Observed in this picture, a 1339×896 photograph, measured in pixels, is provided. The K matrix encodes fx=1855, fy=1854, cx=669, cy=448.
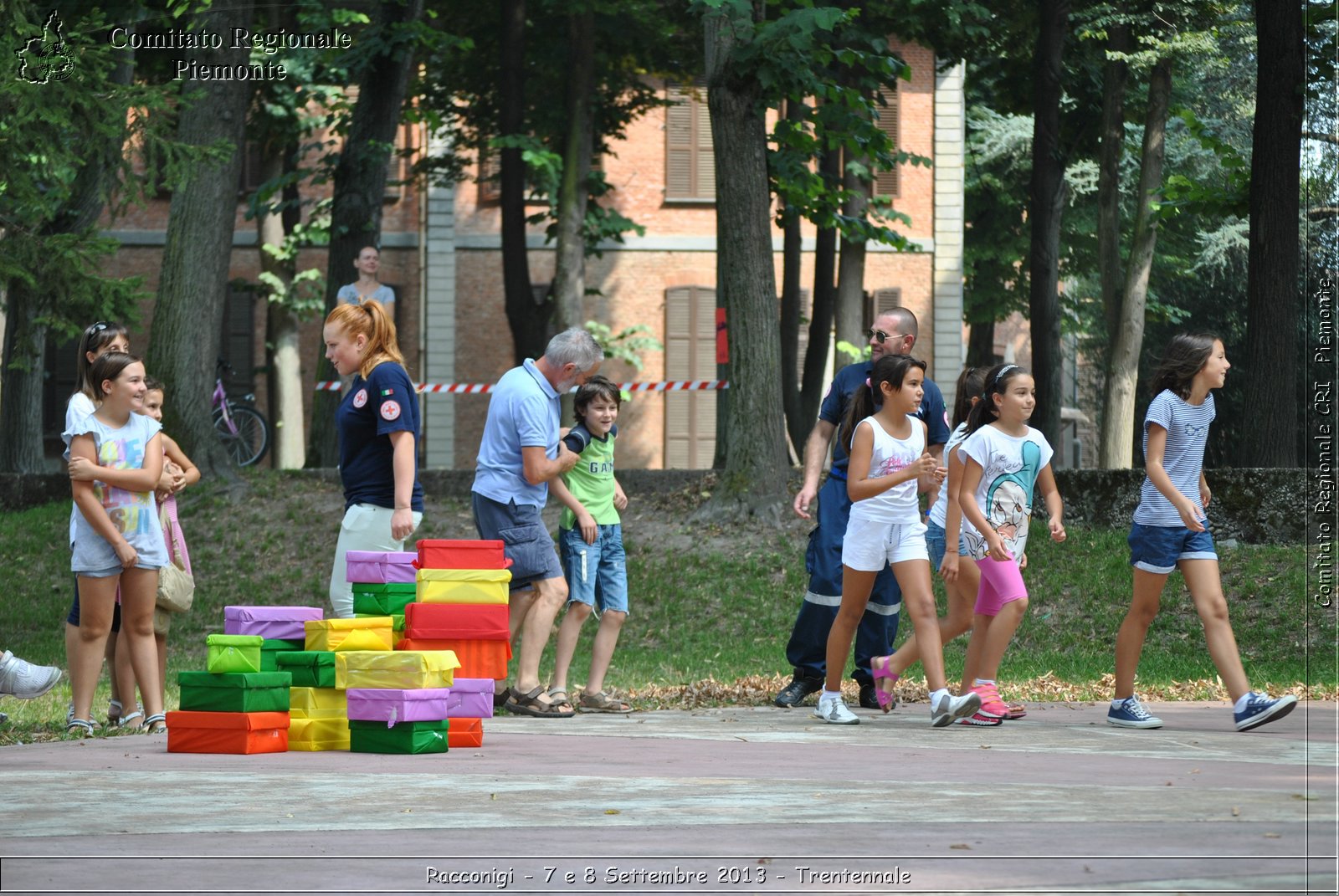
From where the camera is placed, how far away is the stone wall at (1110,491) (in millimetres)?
16219

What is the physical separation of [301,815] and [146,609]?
12.6 ft

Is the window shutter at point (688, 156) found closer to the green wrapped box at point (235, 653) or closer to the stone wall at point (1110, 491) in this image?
the stone wall at point (1110, 491)

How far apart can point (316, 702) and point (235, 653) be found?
1.38ft

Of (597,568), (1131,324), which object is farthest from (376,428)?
(1131,324)

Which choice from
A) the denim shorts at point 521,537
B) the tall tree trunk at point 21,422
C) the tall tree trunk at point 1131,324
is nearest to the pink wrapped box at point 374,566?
the denim shorts at point 521,537

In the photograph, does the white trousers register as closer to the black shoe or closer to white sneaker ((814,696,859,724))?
white sneaker ((814,696,859,724))

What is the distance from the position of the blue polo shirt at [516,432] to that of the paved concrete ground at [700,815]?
1.69 metres

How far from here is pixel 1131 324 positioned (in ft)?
95.7

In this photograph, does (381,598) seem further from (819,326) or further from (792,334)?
(792,334)

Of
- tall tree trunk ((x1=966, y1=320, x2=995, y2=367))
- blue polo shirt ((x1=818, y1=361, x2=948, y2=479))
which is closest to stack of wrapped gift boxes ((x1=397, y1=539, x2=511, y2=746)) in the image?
blue polo shirt ((x1=818, y1=361, x2=948, y2=479))

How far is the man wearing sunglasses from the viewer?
10.2 m

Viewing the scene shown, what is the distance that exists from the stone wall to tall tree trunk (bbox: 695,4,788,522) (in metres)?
0.66

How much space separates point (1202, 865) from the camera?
4.09 m

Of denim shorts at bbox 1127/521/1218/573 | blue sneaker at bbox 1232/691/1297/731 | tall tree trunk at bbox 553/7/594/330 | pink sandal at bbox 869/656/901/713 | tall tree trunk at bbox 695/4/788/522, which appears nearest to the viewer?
blue sneaker at bbox 1232/691/1297/731
